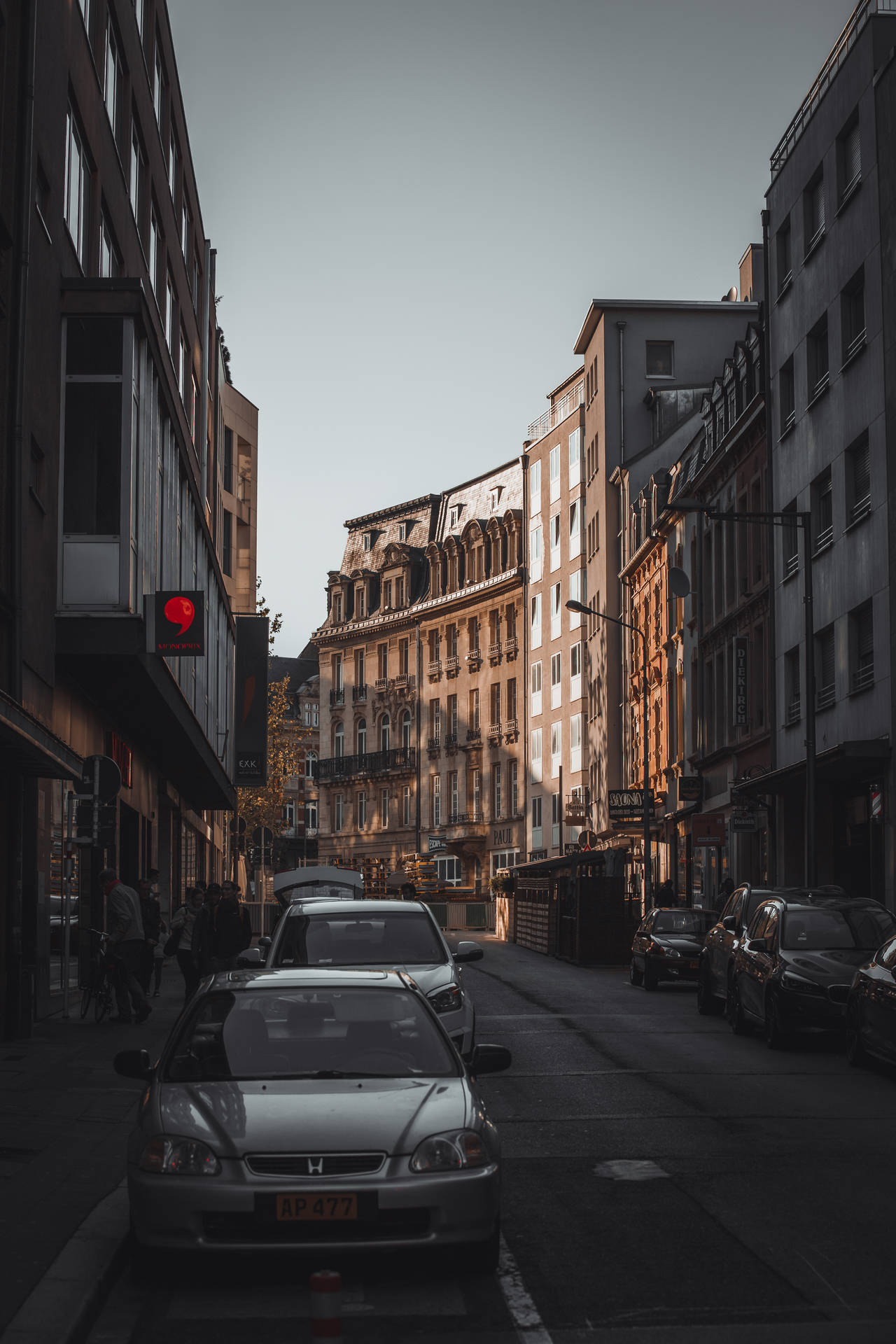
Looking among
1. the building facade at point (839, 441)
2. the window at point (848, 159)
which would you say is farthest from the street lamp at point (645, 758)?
the window at point (848, 159)

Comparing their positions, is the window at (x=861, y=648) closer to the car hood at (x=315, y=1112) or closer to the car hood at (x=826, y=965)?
the car hood at (x=826, y=965)

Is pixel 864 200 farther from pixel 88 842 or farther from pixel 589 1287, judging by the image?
pixel 589 1287

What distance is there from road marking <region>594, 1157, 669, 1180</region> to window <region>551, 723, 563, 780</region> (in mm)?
67460

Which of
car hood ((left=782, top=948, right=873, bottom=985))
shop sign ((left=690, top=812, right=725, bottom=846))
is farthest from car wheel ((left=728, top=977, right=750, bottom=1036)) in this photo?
shop sign ((left=690, top=812, right=725, bottom=846))

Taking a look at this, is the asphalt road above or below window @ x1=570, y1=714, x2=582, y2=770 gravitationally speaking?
below

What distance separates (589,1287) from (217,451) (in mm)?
48791

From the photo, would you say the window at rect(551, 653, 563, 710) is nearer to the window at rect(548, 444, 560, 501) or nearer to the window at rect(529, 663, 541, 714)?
the window at rect(529, 663, 541, 714)

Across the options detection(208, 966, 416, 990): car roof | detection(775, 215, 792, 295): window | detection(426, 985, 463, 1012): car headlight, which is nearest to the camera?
detection(208, 966, 416, 990): car roof

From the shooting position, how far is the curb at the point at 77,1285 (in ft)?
21.0

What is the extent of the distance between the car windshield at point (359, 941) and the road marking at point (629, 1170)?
189 inches

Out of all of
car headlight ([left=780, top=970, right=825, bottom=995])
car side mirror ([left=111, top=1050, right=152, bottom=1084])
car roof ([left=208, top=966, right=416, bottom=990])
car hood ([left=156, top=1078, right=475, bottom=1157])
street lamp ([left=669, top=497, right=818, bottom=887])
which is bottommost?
car headlight ([left=780, top=970, right=825, bottom=995])

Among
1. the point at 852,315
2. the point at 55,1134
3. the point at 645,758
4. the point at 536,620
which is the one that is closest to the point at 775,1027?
the point at 55,1134

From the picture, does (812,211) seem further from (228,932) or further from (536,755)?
(536,755)

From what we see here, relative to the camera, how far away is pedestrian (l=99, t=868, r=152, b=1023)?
2128cm
